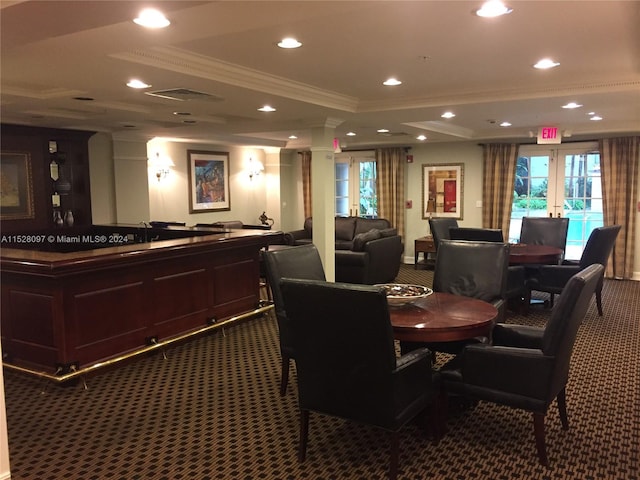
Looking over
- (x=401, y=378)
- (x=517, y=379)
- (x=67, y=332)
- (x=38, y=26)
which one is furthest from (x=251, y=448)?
(x=38, y=26)

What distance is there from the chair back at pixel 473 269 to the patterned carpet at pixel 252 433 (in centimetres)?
87

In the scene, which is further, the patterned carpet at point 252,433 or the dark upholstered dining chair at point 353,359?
the patterned carpet at point 252,433

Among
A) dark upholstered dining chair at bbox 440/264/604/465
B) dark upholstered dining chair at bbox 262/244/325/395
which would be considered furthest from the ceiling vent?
dark upholstered dining chair at bbox 440/264/604/465

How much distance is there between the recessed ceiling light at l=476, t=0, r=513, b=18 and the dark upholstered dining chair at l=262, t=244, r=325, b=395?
6.38 feet

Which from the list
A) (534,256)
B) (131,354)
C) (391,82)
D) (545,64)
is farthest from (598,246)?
(131,354)

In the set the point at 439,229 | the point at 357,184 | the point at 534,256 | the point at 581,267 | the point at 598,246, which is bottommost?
the point at 581,267

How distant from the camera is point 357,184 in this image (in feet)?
34.6

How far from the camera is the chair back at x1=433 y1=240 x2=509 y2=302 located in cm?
394

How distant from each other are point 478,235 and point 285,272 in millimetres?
3442

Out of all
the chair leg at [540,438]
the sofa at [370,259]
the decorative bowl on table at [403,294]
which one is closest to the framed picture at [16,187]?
the sofa at [370,259]

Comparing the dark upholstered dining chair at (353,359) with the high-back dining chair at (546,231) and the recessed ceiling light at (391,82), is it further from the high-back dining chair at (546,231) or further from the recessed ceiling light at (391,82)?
the high-back dining chair at (546,231)

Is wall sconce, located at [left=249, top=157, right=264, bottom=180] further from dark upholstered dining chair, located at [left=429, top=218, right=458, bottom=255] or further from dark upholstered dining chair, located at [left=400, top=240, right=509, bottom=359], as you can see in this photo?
dark upholstered dining chair, located at [left=400, top=240, right=509, bottom=359]

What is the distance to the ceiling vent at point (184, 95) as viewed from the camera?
4.20 metres

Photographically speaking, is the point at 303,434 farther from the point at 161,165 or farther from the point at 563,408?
the point at 161,165
